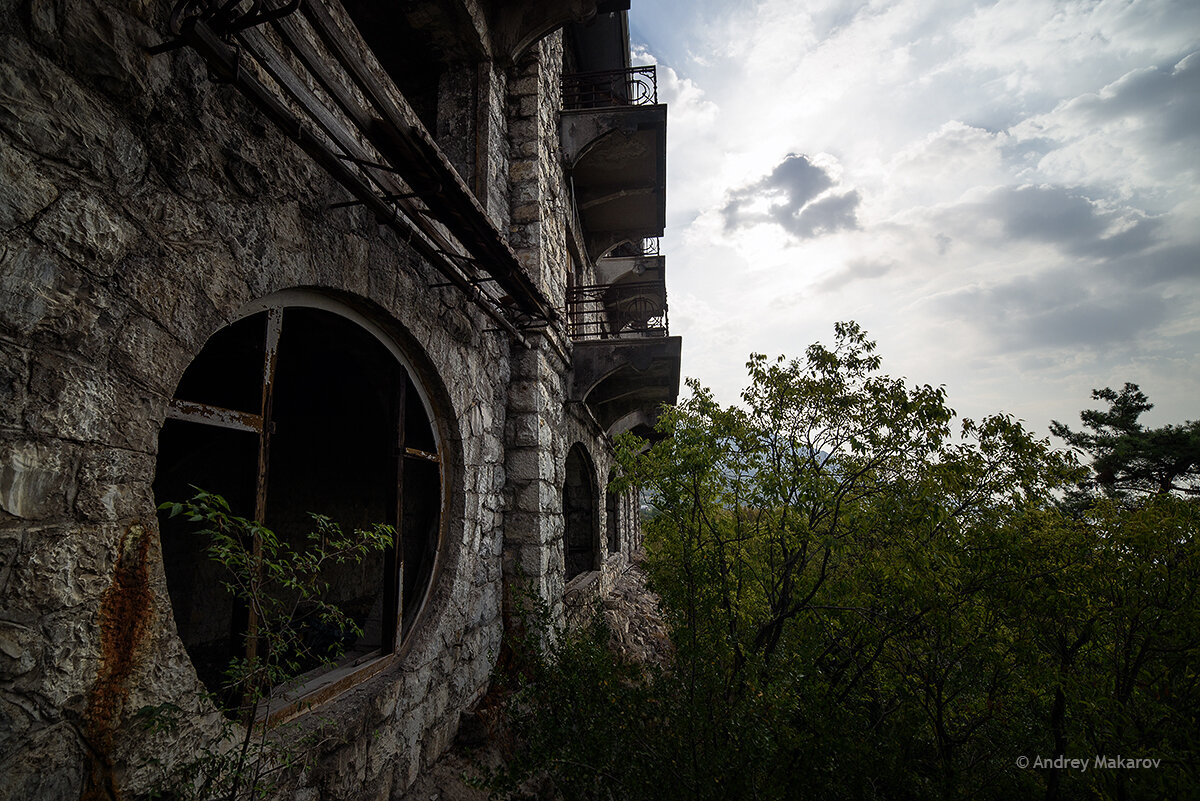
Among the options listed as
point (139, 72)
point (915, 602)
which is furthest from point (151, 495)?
point (915, 602)

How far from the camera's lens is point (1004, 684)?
339 cm

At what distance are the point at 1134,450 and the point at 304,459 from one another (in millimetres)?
16648

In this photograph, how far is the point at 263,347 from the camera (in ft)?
7.11

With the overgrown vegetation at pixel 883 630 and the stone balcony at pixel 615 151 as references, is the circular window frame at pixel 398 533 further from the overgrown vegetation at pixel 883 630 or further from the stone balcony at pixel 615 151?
the stone balcony at pixel 615 151

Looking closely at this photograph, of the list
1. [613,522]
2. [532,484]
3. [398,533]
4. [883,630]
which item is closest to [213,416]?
[398,533]

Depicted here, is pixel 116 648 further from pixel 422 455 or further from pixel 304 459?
pixel 304 459

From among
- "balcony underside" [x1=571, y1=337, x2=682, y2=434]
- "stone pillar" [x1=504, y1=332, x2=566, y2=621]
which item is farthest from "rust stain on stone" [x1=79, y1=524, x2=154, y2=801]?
"balcony underside" [x1=571, y1=337, x2=682, y2=434]

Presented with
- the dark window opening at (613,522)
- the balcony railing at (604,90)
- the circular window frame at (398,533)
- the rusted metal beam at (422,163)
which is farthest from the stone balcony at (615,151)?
the dark window opening at (613,522)

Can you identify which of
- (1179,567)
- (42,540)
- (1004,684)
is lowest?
(1004,684)

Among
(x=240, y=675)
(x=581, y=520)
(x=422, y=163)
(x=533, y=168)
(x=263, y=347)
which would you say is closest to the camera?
(x=240, y=675)

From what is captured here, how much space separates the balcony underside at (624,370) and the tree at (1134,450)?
8803 millimetres

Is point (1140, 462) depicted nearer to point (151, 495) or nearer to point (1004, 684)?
point (1004, 684)

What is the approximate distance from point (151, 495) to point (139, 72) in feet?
4.36

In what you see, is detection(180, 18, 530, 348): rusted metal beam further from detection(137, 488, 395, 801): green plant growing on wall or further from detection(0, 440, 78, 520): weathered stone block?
detection(137, 488, 395, 801): green plant growing on wall
